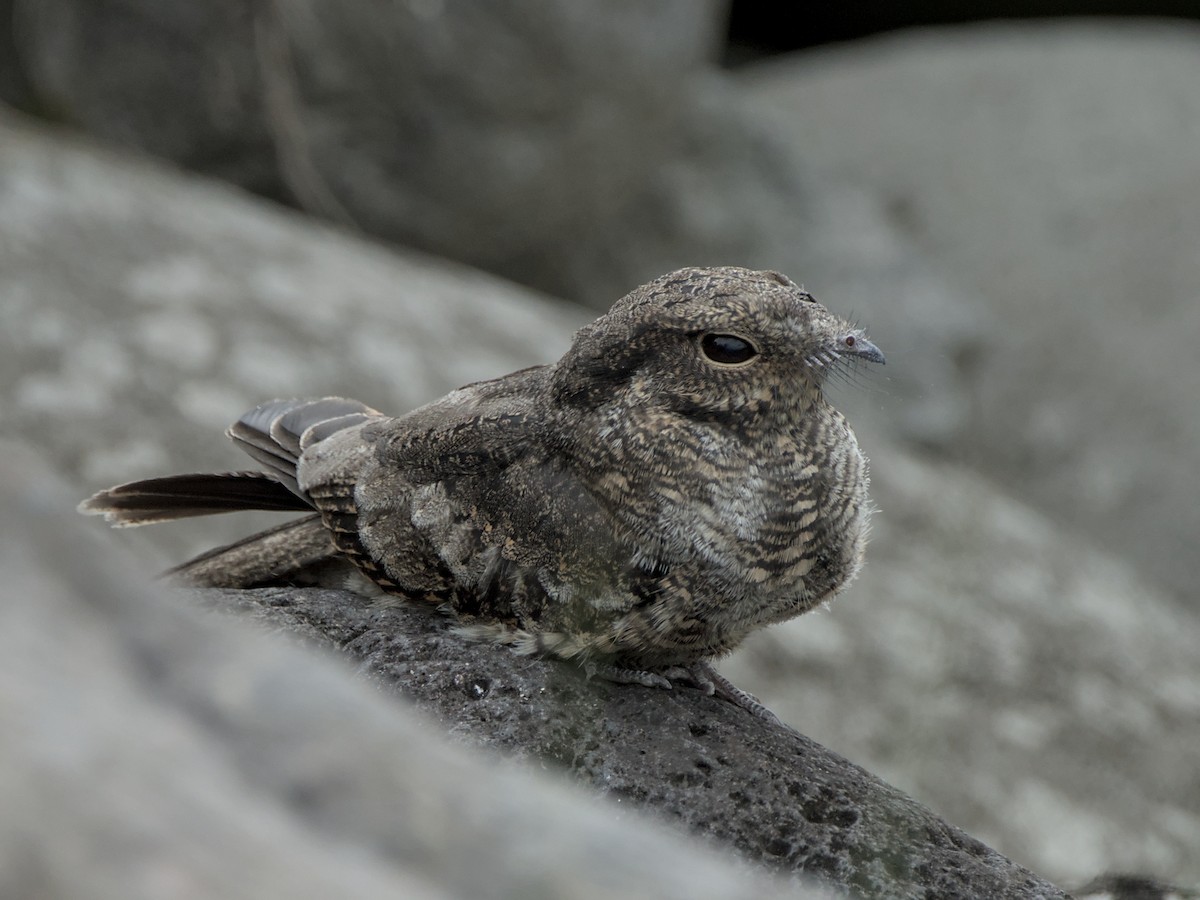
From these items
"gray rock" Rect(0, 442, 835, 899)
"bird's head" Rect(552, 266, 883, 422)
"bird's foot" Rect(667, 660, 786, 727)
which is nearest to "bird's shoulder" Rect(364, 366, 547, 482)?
"bird's head" Rect(552, 266, 883, 422)

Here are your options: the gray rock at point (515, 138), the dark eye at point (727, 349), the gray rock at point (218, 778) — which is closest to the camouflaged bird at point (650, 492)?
the dark eye at point (727, 349)

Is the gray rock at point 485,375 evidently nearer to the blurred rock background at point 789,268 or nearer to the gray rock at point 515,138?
the blurred rock background at point 789,268

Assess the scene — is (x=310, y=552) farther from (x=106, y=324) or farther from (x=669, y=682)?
(x=106, y=324)

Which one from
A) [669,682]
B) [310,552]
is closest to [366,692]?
[669,682]

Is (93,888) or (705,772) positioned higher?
(705,772)

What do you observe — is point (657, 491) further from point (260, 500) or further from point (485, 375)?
point (485, 375)

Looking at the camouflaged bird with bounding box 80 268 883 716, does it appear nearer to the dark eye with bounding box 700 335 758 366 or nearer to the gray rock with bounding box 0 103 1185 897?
the dark eye with bounding box 700 335 758 366
